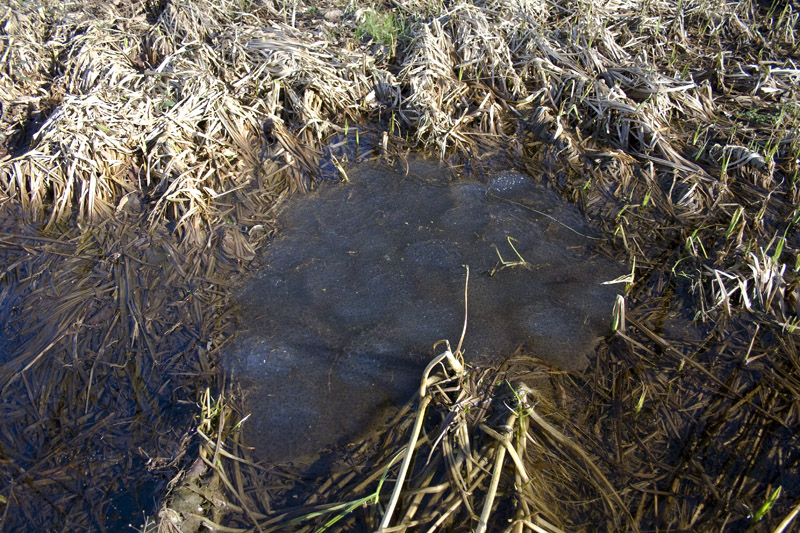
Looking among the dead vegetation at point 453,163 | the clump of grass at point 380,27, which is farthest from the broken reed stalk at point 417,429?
the clump of grass at point 380,27

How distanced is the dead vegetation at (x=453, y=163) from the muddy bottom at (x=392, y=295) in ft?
0.50

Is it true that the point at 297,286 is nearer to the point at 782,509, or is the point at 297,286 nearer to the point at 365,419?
the point at 365,419

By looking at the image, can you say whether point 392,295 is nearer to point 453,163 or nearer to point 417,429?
point 417,429

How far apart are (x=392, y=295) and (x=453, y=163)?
1.27m

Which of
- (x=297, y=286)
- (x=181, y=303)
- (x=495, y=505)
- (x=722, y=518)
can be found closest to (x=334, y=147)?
(x=297, y=286)

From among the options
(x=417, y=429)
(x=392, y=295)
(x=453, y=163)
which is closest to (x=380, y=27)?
(x=453, y=163)

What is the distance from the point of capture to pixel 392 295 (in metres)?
2.80

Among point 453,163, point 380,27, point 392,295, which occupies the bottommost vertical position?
point 392,295

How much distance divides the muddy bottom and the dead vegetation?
151 mm

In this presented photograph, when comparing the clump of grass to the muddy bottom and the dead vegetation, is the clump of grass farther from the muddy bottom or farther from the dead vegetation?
the muddy bottom

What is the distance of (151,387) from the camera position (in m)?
2.40

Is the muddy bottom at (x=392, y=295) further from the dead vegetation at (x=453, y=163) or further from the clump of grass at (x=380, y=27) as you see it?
the clump of grass at (x=380, y=27)

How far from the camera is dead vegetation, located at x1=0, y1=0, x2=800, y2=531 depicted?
208 cm

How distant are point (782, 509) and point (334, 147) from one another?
318cm
